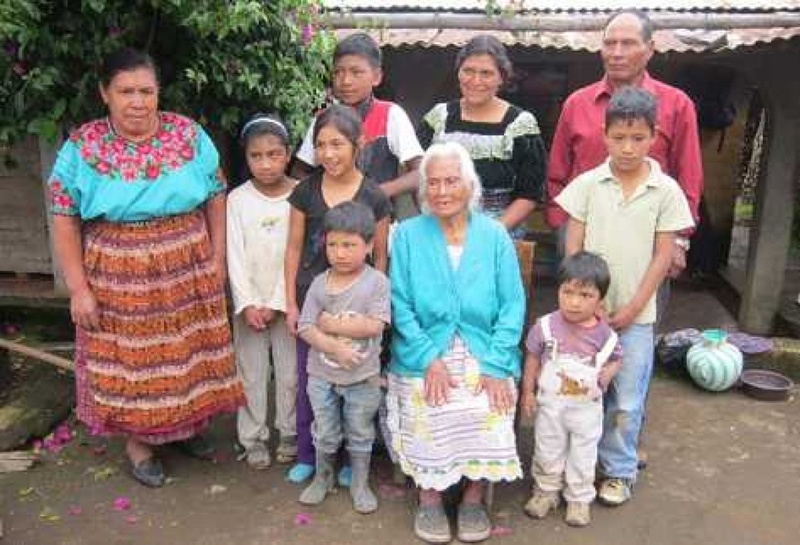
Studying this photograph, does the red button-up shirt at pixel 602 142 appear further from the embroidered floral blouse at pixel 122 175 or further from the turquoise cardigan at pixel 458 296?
the embroidered floral blouse at pixel 122 175

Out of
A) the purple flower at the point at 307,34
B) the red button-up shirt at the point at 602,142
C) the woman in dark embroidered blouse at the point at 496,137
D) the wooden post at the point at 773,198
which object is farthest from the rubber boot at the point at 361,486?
the wooden post at the point at 773,198

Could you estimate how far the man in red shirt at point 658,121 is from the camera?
11.6 feet

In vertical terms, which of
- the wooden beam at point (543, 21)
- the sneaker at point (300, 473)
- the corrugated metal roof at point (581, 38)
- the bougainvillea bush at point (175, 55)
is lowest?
the sneaker at point (300, 473)

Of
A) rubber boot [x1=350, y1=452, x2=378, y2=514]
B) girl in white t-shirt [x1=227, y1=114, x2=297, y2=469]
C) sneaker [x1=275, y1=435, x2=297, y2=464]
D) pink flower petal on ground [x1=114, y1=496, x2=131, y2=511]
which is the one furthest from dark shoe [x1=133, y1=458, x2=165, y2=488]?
rubber boot [x1=350, y1=452, x2=378, y2=514]

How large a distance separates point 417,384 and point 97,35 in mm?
2090

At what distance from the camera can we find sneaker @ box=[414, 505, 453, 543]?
3316mm

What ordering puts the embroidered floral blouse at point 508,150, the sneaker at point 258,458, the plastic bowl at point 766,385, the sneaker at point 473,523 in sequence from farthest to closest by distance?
the plastic bowl at point 766,385, the sneaker at point 258,458, the embroidered floral blouse at point 508,150, the sneaker at point 473,523

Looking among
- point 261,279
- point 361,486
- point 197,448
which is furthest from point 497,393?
point 197,448

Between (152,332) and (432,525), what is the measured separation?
1.53 meters

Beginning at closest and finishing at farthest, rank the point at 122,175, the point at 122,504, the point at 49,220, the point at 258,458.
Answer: the point at 122,175 < the point at 122,504 < the point at 258,458 < the point at 49,220

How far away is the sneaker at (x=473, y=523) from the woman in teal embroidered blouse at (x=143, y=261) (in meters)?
1.24

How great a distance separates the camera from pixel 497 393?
130 inches

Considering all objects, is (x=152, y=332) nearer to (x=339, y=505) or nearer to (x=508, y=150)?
(x=339, y=505)

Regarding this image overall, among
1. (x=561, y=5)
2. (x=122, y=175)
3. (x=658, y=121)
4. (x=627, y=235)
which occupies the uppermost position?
(x=561, y=5)
